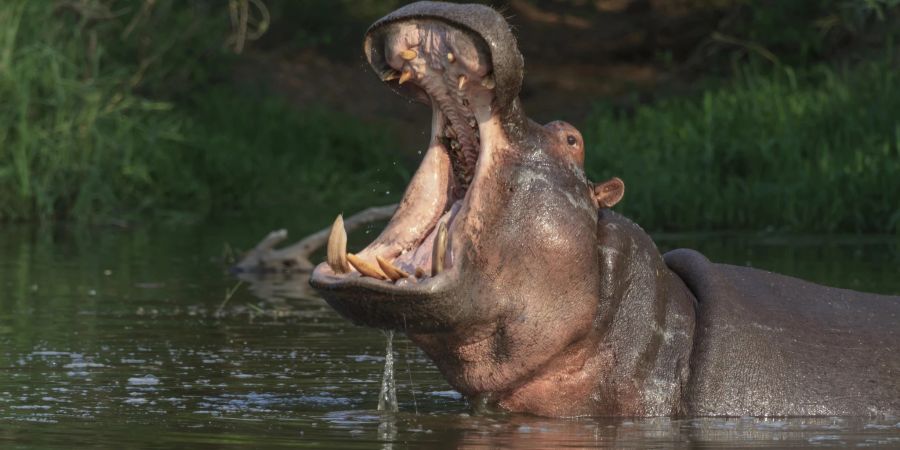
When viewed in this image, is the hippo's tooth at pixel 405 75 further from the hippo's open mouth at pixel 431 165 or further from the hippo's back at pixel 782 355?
the hippo's back at pixel 782 355

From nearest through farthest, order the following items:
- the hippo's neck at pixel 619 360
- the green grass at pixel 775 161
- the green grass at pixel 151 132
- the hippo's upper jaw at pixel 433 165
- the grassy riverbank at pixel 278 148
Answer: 1. the hippo's upper jaw at pixel 433 165
2. the hippo's neck at pixel 619 360
3. the green grass at pixel 775 161
4. the grassy riverbank at pixel 278 148
5. the green grass at pixel 151 132

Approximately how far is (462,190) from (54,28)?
349 inches

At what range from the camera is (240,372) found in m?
5.96

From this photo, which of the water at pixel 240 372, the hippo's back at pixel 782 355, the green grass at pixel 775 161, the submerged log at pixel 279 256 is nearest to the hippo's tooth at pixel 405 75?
the water at pixel 240 372

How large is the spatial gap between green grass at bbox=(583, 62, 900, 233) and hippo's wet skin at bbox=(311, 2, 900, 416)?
5916mm

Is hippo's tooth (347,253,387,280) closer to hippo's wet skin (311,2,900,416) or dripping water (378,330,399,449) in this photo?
hippo's wet skin (311,2,900,416)

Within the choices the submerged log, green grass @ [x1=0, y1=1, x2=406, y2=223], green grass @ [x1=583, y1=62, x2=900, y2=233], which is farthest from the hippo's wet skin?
green grass @ [x1=0, y1=1, x2=406, y2=223]

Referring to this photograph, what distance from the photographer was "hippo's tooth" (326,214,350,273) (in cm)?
444

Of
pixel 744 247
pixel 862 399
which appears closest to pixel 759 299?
pixel 862 399

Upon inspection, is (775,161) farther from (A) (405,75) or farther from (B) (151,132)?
(A) (405,75)

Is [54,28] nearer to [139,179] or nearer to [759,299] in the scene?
[139,179]

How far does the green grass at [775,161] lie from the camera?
11.1 metres

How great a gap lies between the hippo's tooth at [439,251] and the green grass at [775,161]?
6.56 metres

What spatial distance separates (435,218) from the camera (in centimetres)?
472
